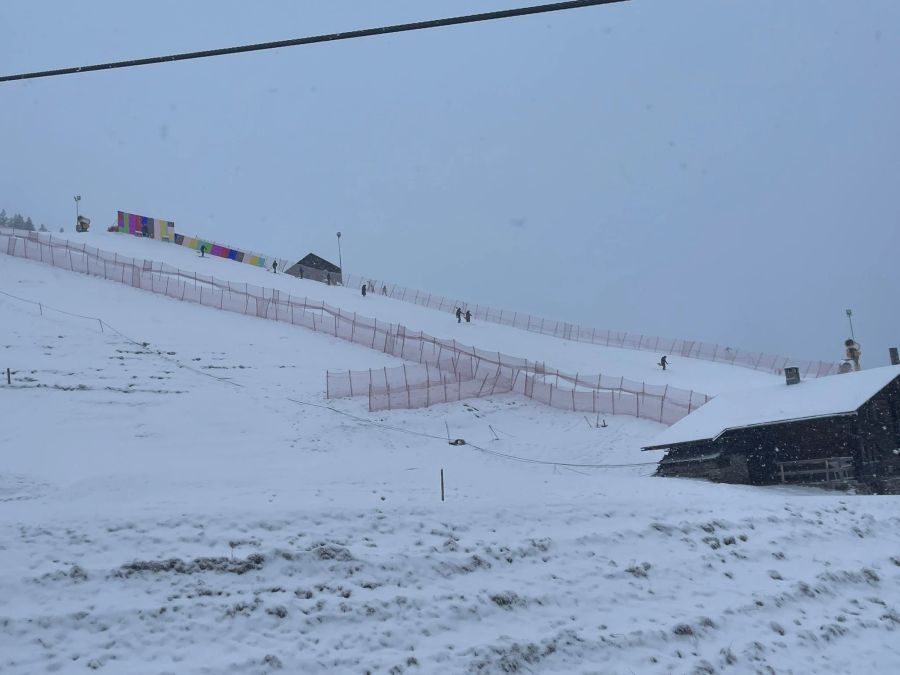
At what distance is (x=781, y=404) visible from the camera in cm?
2753

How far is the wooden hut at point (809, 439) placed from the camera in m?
25.8

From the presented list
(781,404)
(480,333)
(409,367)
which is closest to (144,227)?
(480,333)

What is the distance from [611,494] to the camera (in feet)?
61.9

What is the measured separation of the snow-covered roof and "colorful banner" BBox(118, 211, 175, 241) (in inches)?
2632

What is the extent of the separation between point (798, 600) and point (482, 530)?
5.22 meters

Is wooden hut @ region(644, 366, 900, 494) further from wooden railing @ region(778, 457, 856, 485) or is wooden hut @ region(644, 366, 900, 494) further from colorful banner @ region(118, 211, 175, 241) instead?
colorful banner @ region(118, 211, 175, 241)

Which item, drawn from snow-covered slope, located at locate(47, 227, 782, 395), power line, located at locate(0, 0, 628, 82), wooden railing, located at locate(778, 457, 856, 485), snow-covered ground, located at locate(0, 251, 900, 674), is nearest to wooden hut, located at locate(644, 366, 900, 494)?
wooden railing, located at locate(778, 457, 856, 485)

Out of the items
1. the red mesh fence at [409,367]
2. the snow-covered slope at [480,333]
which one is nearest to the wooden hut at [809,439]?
the red mesh fence at [409,367]

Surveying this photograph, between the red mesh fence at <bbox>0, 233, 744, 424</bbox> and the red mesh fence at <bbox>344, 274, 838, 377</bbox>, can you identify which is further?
the red mesh fence at <bbox>344, 274, 838, 377</bbox>

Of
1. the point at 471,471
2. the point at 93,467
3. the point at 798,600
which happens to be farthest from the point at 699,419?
the point at 93,467

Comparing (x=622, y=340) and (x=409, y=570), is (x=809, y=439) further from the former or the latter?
(x=622, y=340)

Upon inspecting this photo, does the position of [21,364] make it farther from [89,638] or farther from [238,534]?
[89,638]

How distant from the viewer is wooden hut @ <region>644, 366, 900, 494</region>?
25.8 meters

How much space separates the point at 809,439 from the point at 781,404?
1582 millimetres
